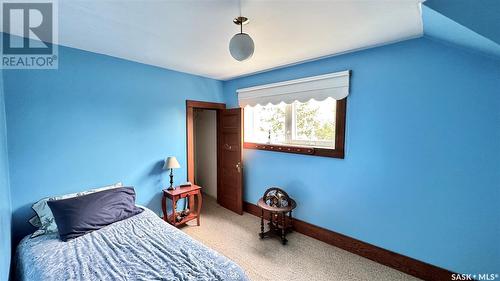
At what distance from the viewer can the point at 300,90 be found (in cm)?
276

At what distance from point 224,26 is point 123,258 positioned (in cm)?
207

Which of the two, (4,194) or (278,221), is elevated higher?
(4,194)

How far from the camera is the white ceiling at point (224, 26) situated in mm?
1452

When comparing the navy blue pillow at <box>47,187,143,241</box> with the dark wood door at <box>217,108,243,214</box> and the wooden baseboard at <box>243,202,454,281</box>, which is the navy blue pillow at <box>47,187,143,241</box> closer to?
the dark wood door at <box>217,108,243,214</box>

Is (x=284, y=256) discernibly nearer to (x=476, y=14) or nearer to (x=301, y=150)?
(x=301, y=150)

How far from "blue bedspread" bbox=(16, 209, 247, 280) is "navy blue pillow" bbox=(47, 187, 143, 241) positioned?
0.29ft

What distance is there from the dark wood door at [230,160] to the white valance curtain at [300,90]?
349 millimetres

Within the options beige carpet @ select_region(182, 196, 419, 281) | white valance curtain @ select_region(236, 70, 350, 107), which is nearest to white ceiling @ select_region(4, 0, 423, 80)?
white valance curtain @ select_region(236, 70, 350, 107)

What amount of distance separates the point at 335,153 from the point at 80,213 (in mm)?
2835

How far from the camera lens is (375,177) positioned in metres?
2.24

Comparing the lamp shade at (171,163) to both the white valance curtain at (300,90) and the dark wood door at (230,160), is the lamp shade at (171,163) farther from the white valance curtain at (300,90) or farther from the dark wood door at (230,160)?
A: the white valance curtain at (300,90)

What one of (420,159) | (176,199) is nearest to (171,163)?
(176,199)

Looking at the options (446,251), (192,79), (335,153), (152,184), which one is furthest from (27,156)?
(446,251)

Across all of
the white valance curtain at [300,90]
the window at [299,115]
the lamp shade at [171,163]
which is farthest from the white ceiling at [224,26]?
A: the lamp shade at [171,163]
